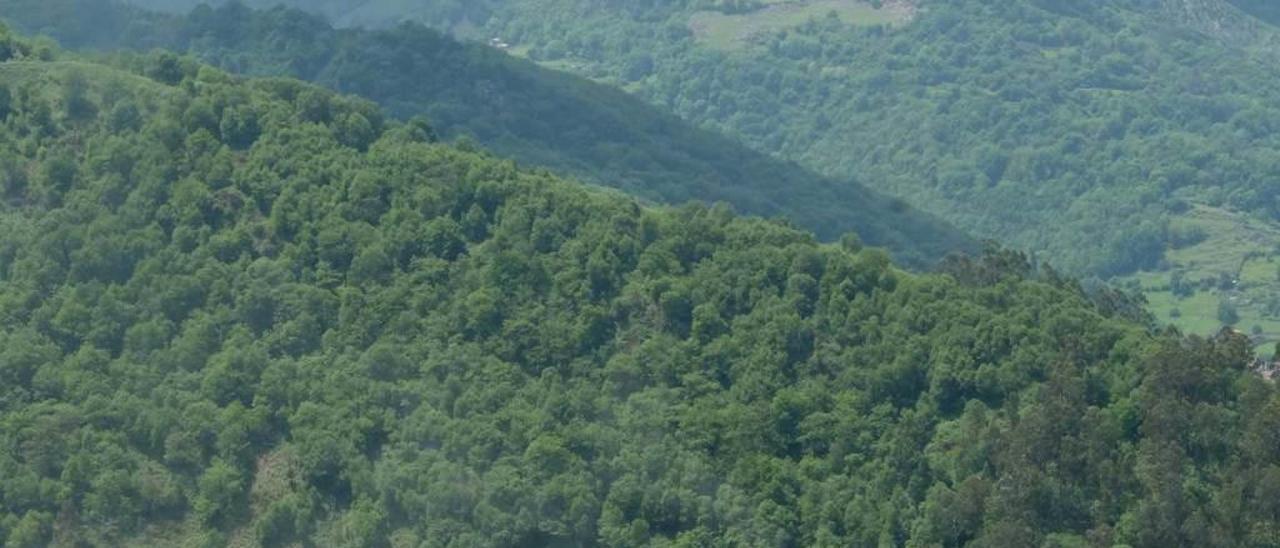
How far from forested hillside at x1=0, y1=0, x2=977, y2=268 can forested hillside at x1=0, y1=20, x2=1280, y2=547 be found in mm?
44525

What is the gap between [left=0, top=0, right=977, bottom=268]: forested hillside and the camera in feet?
437

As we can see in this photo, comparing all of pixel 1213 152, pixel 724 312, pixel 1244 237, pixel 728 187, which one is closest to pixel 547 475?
pixel 724 312

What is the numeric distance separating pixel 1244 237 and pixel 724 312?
87707mm

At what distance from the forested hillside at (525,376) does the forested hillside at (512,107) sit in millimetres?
44525

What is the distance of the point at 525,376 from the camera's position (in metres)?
76.1

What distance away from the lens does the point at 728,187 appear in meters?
138

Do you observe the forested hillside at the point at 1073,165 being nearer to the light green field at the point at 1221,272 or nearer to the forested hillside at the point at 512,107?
the light green field at the point at 1221,272

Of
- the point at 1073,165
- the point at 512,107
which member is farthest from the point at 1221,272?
the point at 512,107

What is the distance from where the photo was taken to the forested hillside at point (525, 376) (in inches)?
2726

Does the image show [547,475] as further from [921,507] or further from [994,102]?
[994,102]

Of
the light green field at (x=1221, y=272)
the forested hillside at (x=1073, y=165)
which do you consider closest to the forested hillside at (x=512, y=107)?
the light green field at (x=1221, y=272)

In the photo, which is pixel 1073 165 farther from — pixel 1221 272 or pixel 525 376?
pixel 525 376

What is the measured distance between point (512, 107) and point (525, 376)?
208ft

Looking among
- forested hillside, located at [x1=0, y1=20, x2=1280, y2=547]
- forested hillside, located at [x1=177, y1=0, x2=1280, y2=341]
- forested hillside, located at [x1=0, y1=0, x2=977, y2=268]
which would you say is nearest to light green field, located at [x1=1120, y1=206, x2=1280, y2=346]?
forested hillside, located at [x1=177, y1=0, x2=1280, y2=341]
